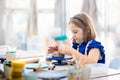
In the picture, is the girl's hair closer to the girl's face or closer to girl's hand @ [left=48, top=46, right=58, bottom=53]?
the girl's face

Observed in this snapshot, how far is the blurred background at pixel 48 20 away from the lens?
10.1ft

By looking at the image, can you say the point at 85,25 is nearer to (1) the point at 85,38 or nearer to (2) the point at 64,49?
(1) the point at 85,38

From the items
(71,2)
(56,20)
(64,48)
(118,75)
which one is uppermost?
(71,2)

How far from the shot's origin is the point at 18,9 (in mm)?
4156

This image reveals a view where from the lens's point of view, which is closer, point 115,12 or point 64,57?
point 64,57

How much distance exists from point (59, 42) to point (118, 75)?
559 millimetres

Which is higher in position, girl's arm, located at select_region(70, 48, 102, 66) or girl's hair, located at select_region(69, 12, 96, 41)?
girl's hair, located at select_region(69, 12, 96, 41)

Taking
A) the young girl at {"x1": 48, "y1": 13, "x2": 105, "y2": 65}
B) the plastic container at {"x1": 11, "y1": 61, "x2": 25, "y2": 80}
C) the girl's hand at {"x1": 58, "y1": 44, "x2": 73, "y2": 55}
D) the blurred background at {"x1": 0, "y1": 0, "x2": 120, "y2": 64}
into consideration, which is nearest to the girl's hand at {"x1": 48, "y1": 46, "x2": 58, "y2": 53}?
the young girl at {"x1": 48, "y1": 13, "x2": 105, "y2": 65}

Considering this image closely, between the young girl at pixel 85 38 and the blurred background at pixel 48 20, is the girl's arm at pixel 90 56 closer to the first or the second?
the young girl at pixel 85 38

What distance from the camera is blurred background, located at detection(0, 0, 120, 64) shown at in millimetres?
3084

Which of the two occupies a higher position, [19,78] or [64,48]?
[64,48]

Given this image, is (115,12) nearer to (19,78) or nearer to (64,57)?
(64,57)

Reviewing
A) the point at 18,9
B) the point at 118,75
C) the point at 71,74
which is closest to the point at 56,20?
the point at 18,9

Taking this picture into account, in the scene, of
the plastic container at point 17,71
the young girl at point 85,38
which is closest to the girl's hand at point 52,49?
the young girl at point 85,38
